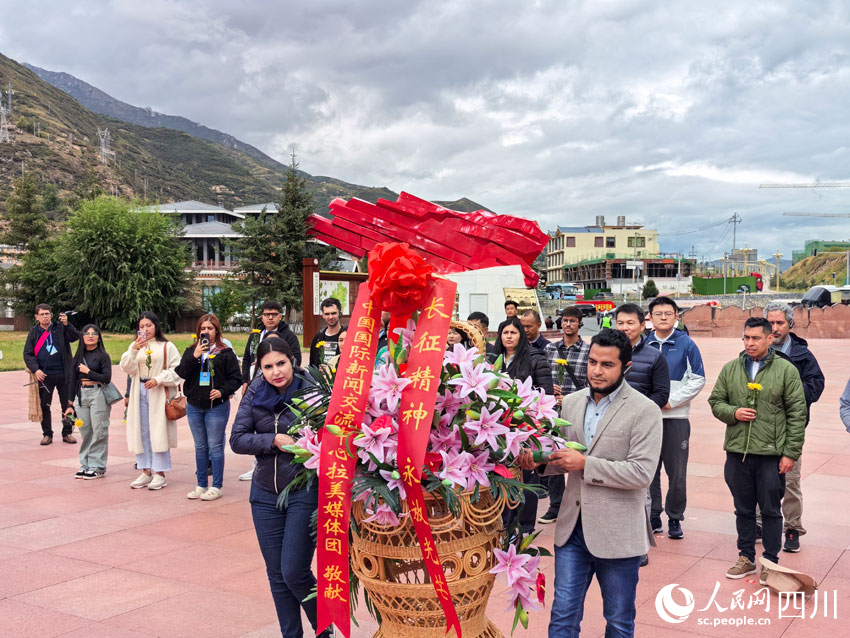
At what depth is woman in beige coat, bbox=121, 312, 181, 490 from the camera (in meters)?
6.53

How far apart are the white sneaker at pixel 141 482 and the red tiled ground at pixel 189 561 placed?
0.15 metres

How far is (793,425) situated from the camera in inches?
164

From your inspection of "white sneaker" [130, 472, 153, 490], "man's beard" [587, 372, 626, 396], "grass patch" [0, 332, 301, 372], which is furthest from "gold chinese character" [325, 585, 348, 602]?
"grass patch" [0, 332, 301, 372]

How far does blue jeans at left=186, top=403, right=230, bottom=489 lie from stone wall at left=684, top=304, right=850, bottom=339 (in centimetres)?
3433

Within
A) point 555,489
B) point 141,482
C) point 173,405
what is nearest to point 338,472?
point 555,489

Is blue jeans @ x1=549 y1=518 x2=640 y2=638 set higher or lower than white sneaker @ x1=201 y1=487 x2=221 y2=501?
higher

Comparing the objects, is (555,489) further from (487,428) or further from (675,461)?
(487,428)

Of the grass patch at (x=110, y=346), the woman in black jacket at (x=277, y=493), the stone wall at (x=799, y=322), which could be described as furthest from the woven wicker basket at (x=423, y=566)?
the stone wall at (x=799, y=322)

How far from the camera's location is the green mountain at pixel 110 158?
91.8 meters

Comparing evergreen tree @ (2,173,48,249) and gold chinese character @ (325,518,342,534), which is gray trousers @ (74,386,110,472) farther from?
evergreen tree @ (2,173,48,249)

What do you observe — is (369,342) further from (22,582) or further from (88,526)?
(88,526)

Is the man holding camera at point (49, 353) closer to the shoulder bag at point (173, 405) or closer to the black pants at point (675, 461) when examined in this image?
the shoulder bag at point (173, 405)

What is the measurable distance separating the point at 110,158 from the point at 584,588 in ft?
417

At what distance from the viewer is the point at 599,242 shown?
4500 inches
